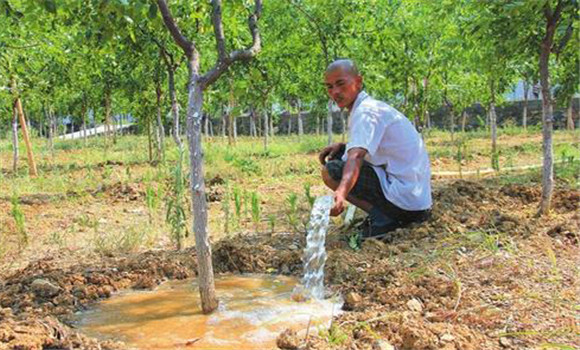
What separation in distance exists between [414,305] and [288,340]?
2.52 ft

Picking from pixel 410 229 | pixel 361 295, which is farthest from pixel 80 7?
pixel 410 229

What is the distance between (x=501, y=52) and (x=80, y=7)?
376cm

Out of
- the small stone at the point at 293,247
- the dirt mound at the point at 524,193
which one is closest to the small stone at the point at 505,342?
the small stone at the point at 293,247

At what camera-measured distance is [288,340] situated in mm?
→ 2676

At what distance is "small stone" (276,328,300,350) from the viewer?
8.71ft

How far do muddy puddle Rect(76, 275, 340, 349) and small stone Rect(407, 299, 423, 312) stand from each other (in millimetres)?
431

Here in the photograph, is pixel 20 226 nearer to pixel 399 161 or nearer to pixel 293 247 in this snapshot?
pixel 293 247

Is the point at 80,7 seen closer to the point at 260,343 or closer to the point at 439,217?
the point at 260,343

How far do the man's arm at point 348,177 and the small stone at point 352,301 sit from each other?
50cm

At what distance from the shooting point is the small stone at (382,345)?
255 cm

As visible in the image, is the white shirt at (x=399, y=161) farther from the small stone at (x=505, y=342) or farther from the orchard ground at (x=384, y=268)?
the small stone at (x=505, y=342)

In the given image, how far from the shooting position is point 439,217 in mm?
4754

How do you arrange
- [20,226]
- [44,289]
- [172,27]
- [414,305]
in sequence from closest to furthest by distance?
[414,305] < [172,27] < [44,289] < [20,226]

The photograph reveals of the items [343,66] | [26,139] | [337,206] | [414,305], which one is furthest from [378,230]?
[26,139]
